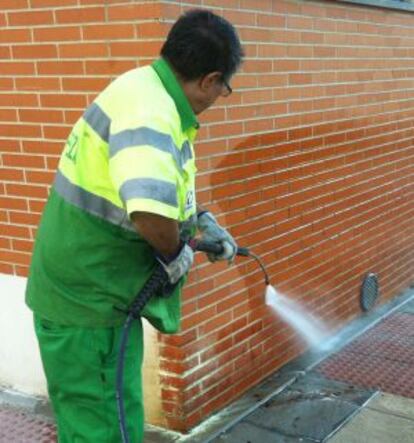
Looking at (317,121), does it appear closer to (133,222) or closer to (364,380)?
(364,380)

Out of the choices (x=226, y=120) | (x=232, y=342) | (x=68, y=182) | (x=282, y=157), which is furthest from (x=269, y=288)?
(x=68, y=182)

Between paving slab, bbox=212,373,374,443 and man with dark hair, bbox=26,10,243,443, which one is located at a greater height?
man with dark hair, bbox=26,10,243,443

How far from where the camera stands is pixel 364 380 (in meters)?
4.52

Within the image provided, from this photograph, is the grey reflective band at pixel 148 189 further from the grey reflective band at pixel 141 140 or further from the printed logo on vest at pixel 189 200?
the printed logo on vest at pixel 189 200

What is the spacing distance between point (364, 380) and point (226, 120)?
1911 millimetres

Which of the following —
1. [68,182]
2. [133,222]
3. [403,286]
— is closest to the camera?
[133,222]

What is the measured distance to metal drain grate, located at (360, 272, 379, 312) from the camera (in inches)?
221

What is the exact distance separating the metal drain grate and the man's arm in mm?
3434

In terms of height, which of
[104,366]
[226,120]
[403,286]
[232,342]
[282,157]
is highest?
[226,120]

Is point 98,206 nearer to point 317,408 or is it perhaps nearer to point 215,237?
point 215,237

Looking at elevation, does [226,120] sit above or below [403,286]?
above

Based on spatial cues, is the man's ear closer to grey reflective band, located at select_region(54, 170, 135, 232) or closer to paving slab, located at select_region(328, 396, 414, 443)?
grey reflective band, located at select_region(54, 170, 135, 232)

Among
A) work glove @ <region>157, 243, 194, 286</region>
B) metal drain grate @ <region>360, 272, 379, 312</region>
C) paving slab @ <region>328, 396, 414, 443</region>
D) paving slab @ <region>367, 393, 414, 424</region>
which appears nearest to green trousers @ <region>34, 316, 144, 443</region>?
work glove @ <region>157, 243, 194, 286</region>

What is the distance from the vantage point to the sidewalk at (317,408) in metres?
3.83
